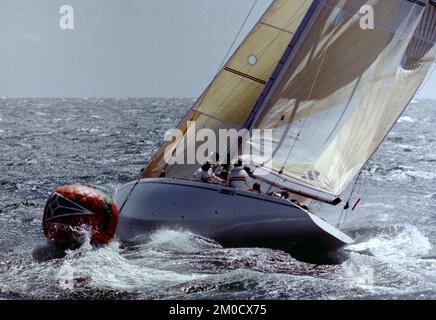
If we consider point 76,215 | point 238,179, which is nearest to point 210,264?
point 238,179

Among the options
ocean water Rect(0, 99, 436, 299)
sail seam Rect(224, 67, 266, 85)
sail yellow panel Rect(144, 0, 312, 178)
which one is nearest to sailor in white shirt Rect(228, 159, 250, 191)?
ocean water Rect(0, 99, 436, 299)

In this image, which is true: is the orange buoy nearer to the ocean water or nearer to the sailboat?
the ocean water

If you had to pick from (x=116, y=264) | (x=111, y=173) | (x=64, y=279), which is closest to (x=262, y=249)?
(x=116, y=264)

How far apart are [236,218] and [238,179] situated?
0.85m

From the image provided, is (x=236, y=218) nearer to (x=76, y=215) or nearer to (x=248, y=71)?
(x=76, y=215)

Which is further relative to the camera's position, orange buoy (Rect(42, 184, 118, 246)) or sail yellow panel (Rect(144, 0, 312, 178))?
sail yellow panel (Rect(144, 0, 312, 178))

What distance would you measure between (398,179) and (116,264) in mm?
A: 14920

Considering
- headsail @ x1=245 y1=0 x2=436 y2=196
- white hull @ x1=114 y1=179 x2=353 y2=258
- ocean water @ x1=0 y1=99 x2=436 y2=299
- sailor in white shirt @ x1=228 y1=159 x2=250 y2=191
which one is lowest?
ocean water @ x1=0 y1=99 x2=436 y2=299

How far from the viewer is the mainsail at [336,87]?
37.4 feet

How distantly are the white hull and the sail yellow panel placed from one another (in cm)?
194

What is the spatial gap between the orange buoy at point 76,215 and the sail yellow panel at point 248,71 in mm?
2665

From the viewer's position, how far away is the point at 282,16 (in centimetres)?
1250

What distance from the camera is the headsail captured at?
37.5ft

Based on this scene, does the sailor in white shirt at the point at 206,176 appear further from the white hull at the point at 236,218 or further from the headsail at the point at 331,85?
the headsail at the point at 331,85
